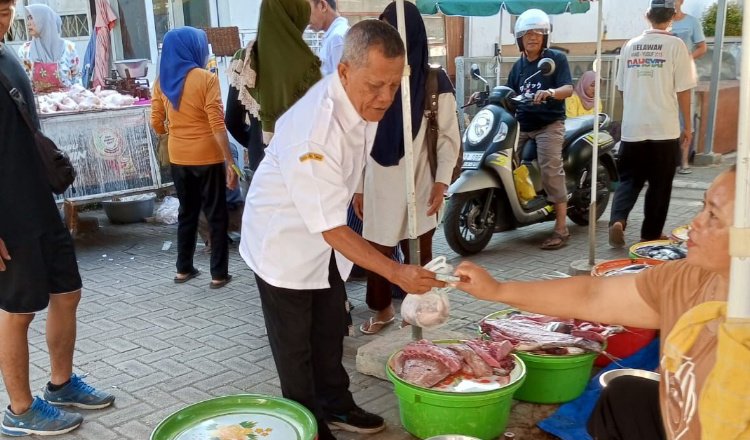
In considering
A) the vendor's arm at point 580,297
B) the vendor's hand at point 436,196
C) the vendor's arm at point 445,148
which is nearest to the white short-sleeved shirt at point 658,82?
the vendor's arm at point 445,148

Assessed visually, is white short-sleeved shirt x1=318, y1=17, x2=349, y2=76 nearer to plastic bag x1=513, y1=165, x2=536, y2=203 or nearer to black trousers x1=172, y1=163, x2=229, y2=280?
black trousers x1=172, y1=163, x2=229, y2=280

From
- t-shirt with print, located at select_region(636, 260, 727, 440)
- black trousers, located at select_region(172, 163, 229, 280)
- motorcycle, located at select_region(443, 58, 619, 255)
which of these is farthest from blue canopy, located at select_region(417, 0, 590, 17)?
t-shirt with print, located at select_region(636, 260, 727, 440)

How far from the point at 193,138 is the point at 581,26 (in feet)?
37.2

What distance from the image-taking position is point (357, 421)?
10.5 feet

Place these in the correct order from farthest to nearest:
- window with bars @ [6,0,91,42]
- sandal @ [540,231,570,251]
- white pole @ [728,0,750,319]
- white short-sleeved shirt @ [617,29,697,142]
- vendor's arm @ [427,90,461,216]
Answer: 1. window with bars @ [6,0,91,42]
2. sandal @ [540,231,570,251]
3. white short-sleeved shirt @ [617,29,697,142]
4. vendor's arm @ [427,90,461,216]
5. white pole @ [728,0,750,319]

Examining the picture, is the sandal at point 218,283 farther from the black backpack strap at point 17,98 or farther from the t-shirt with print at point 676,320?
the t-shirt with print at point 676,320

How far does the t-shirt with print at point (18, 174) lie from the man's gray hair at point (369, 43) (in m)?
1.52

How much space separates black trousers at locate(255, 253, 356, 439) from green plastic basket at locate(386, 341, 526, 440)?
1.06 feet

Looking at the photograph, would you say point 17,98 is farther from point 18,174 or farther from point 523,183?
point 523,183

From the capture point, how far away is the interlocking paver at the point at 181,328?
352 cm

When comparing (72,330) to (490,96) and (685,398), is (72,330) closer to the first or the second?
(685,398)

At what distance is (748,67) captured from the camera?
135cm

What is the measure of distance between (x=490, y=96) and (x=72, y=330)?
4.23m

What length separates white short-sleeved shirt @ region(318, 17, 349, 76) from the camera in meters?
4.27
